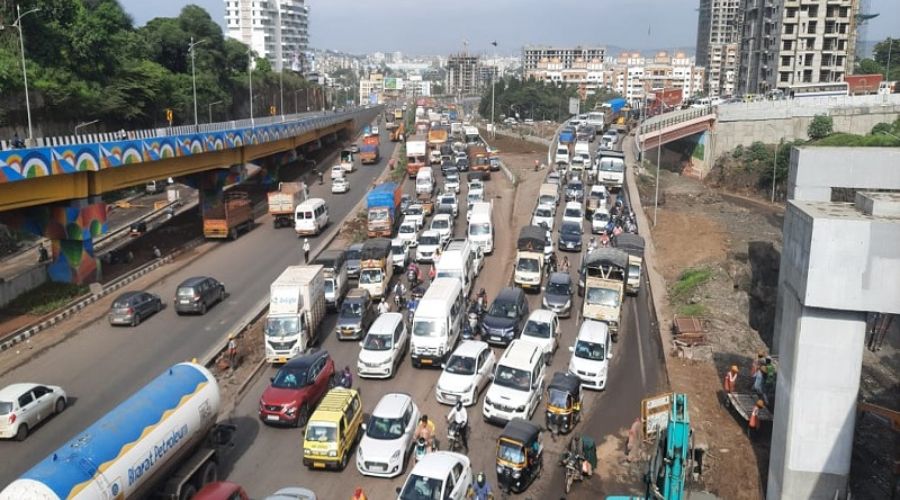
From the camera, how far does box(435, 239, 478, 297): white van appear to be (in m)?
30.0

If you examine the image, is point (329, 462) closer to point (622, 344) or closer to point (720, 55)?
point (622, 344)

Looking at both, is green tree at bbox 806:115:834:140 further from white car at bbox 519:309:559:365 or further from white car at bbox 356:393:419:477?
white car at bbox 356:393:419:477

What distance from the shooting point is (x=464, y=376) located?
21.6 meters

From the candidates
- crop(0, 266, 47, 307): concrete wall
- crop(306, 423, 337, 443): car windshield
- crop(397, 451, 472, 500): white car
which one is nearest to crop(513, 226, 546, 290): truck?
crop(306, 423, 337, 443): car windshield

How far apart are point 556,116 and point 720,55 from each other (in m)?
82.9

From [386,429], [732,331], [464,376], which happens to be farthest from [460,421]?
[732,331]

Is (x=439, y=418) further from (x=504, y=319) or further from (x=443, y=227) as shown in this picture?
(x=443, y=227)

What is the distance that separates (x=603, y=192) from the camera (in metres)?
46.7

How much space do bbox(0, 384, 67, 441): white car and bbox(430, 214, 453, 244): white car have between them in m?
20.8

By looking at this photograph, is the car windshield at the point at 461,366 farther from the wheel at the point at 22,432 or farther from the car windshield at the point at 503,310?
the wheel at the point at 22,432

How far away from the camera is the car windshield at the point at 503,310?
1061 inches

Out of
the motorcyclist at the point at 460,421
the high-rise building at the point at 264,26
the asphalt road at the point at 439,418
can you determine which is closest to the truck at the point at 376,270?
the asphalt road at the point at 439,418

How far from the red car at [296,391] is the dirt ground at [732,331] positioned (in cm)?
1070

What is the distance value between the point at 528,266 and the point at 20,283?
22.3m
